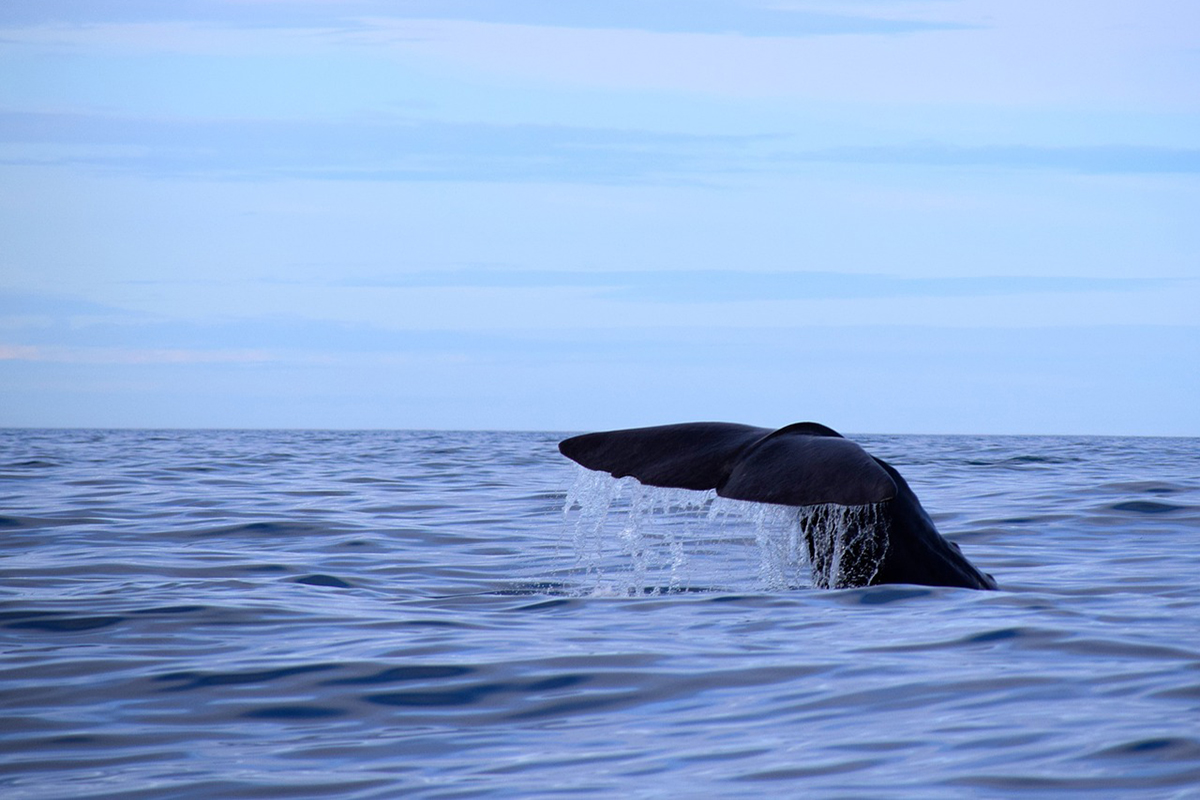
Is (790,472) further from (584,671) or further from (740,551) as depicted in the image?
(740,551)

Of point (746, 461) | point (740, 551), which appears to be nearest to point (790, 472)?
point (746, 461)

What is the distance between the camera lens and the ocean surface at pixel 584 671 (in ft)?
12.3

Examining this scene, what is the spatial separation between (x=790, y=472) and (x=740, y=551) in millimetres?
4853

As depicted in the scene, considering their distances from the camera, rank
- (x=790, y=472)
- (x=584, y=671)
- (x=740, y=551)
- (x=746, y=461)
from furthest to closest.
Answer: (x=740, y=551) → (x=746, y=461) → (x=790, y=472) → (x=584, y=671)

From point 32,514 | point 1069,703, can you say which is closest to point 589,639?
point 1069,703

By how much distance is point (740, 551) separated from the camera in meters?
10.7

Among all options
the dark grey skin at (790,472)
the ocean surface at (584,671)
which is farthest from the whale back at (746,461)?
the ocean surface at (584,671)

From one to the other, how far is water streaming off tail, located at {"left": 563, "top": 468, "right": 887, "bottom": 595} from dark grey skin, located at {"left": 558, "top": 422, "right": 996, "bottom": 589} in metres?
0.06

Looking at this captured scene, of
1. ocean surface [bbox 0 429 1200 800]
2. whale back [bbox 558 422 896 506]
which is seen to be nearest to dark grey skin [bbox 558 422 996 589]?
whale back [bbox 558 422 896 506]

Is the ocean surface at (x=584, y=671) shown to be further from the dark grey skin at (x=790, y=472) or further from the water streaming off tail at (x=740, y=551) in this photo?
the dark grey skin at (x=790, y=472)

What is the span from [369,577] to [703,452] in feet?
10.6

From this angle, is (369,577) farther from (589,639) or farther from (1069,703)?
(1069,703)

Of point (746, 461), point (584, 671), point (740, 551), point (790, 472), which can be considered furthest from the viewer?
point (740, 551)

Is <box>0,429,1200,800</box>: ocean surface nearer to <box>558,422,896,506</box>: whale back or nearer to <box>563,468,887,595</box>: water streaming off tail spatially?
<box>563,468,887,595</box>: water streaming off tail
